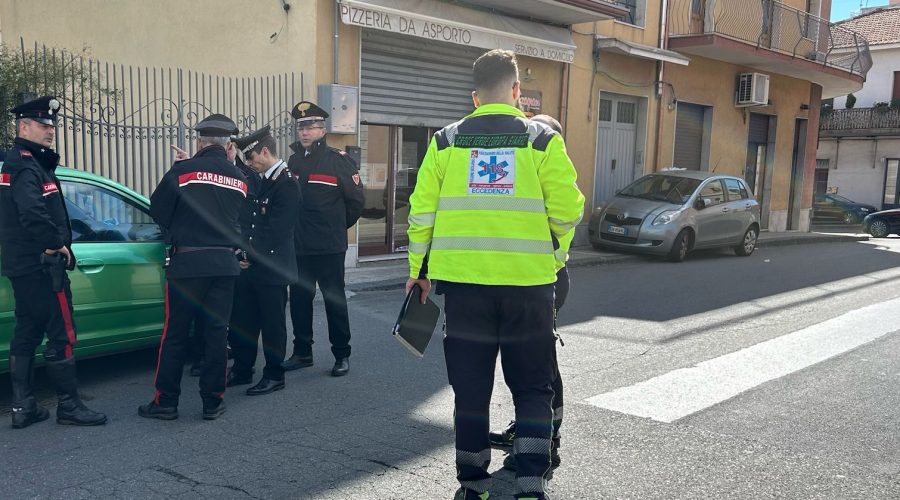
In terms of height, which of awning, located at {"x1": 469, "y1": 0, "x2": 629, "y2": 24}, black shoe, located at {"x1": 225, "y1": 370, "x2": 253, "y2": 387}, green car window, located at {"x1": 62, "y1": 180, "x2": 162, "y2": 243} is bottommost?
black shoe, located at {"x1": 225, "y1": 370, "x2": 253, "y2": 387}

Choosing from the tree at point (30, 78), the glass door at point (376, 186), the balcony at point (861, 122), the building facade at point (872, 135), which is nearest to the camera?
the tree at point (30, 78)

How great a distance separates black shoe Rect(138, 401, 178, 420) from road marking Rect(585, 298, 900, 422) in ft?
8.62

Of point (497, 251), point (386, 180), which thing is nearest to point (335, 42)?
point (386, 180)

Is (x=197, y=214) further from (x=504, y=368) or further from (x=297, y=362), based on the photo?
(x=504, y=368)

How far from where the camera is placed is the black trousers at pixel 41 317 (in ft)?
15.0

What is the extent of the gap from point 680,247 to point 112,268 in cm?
1056

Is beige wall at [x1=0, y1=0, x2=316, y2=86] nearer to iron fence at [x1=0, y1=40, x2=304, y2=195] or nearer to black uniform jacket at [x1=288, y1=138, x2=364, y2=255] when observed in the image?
iron fence at [x1=0, y1=40, x2=304, y2=195]

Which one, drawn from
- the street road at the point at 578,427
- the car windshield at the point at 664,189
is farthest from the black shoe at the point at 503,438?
the car windshield at the point at 664,189

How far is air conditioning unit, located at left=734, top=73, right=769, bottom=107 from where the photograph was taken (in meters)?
20.0

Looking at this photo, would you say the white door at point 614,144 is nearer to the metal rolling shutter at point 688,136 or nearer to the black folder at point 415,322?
the metal rolling shutter at point 688,136

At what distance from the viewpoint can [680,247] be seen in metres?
A: 13.9

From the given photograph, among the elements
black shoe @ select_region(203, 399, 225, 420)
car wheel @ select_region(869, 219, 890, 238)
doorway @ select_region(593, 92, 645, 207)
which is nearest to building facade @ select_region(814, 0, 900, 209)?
car wheel @ select_region(869, 219, 890, 238)

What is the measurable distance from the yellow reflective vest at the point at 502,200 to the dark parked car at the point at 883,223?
23755 mm

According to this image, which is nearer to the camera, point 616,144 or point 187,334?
point 187,334
